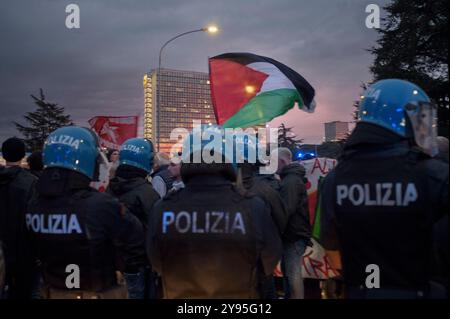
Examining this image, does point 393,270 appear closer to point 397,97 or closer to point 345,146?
point 345,146

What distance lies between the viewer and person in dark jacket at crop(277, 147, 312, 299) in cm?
579

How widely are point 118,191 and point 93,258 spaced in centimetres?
188

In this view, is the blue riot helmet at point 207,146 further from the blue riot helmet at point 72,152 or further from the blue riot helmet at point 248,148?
the blue riot helmet at point 248,148

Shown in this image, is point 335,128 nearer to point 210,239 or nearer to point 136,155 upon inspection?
point 136,155

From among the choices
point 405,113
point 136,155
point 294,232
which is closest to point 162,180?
point 136,155

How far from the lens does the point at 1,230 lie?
4.41 metres

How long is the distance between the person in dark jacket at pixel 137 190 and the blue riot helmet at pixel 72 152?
118 centimetres

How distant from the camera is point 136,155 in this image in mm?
5266

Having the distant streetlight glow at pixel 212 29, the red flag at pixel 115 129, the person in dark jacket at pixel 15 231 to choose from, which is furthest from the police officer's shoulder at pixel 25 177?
the distant streetlight glow at pixel 212 29

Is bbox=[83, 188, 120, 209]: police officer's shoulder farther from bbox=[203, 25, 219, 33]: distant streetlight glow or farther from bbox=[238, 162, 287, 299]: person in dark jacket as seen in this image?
bbox=[203, 25, 219, 33]: distant streetlight glow

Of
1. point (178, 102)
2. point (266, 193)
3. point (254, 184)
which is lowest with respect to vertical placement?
point (266, 193)

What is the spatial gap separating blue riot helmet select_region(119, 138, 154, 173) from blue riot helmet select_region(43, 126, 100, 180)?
66.3 inches

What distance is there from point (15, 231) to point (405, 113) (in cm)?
392
